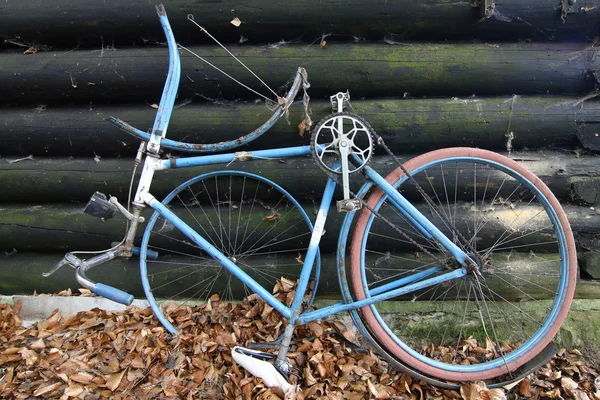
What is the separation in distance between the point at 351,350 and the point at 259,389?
663mm

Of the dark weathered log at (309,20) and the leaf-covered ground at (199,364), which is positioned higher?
the dark weathered log at (309,20)

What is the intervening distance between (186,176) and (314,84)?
45.6 inches

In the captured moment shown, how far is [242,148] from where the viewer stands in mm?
2969

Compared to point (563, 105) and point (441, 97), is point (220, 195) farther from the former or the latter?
point (563, 105)

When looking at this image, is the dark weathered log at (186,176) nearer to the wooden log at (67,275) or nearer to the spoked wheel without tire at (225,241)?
the spoked wheel without tire at (225,241)

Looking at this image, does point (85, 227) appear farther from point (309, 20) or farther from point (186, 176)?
point (309, 20)

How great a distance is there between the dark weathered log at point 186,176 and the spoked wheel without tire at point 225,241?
0.12 metres

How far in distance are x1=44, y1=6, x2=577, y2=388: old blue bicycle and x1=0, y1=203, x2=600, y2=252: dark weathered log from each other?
0.02m

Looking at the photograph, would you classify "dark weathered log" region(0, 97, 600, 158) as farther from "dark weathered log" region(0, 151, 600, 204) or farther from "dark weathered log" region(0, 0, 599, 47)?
"dark weathered log" region(0, 0, 599, 47)

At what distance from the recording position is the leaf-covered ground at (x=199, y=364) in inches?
95.0

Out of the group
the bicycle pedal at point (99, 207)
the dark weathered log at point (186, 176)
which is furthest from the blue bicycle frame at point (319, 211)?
the dark weathered log at point (186, 176)

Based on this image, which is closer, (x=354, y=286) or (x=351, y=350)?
(x=354, y=286)

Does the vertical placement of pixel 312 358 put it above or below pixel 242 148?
below

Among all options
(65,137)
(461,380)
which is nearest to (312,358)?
(461,380)
